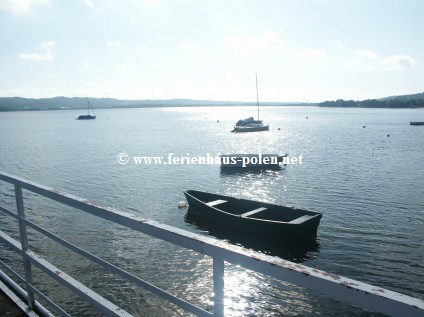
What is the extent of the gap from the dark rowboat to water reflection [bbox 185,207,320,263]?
313mm

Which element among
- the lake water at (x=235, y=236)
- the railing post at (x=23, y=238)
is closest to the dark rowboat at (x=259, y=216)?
the lake water at (x=235, y=236)

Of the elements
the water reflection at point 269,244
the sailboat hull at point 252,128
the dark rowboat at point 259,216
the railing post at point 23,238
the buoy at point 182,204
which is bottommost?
the water reflection at point 269,244

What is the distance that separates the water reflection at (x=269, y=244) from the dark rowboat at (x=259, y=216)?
1.03 ft

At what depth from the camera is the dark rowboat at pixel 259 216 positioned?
63.2 feet

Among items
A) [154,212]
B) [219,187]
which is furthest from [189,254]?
[219,187]

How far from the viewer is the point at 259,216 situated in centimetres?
2131

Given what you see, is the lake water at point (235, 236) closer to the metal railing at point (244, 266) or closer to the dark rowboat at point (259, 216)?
the dark rowboat at point (259, 216)

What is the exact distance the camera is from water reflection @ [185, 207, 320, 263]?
1886 centimetres

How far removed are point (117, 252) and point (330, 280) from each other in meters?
18.4

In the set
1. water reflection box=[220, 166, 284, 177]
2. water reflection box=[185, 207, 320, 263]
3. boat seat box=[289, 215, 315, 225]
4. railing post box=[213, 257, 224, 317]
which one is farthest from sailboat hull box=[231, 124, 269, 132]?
railing post box=[213, 257, 224, 317]

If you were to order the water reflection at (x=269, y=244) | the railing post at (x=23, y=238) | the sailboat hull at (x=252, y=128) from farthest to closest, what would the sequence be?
the sailboat hull at (x=252, y=128) < the water reflection at (x=269, y=244) < the railing post at (x=23, y=238)

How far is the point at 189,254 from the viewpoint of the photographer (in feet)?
60.0

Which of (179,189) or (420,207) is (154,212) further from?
(420,207)

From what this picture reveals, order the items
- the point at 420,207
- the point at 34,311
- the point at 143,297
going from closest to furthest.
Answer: the point at 34,311, the point at 143,297, the point at 420,207
